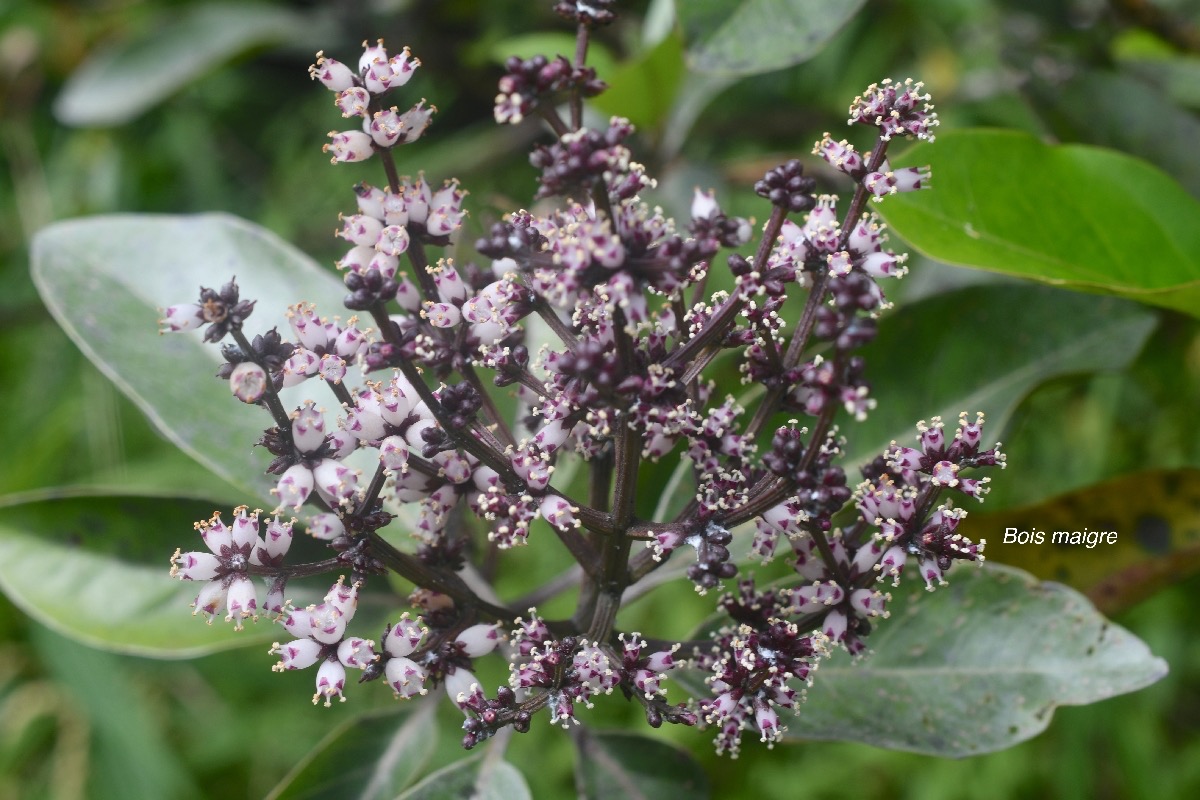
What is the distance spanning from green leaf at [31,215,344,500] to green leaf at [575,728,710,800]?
21.6 inches

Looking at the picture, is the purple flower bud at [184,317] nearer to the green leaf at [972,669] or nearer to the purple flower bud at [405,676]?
the purple flower bud at [405,676]

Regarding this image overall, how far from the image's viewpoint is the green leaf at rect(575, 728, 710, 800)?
4.33 feet

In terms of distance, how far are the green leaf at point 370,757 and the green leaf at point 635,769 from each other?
0.22 m

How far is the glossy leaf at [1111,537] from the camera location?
142 cm

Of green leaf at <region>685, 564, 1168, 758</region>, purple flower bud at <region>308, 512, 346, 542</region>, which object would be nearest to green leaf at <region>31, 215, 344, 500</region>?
purple flower bud at <region>308, 512, 346, 542</region>

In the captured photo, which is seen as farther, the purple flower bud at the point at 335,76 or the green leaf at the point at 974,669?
the green leaf at the point at 974,669

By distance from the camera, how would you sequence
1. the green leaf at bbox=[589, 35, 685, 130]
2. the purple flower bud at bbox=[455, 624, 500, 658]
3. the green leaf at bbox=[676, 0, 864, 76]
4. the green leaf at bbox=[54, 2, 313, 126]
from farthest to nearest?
the green leaf at bbox=[54, 2, 313, 126]
the green leaf at bbox=[589, 35, 685, 130]
the green leaf at bbox=[676, 0, 864, 76]
the purple flower bud at bbox=[455, 624, 500, 658]

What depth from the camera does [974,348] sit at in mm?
1457

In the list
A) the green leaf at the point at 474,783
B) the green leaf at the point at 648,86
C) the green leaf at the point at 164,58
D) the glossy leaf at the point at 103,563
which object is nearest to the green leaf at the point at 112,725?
the glossy leaf at the point at 103,563

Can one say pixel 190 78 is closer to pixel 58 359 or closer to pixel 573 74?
pixel 58 359

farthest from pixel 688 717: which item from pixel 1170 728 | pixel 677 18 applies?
pixel 1170 728

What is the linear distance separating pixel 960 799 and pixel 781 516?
1.58 meters

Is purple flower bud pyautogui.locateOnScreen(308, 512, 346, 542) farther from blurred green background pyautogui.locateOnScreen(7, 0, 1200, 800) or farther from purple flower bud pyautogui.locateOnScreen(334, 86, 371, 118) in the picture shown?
blurred green background pyautogui.locateOnScreen(7, 0, 1200, 800)

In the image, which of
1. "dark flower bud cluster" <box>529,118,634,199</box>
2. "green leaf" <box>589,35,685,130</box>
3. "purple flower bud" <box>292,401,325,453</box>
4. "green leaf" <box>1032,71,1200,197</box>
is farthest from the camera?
"green leaf" <box>589,35,685,130</box>
